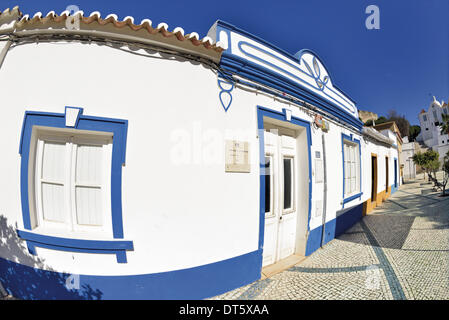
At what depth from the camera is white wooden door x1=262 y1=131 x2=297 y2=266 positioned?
3332 millimetres

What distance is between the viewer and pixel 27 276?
7.88 feet

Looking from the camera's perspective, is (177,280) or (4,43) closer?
(177,280)

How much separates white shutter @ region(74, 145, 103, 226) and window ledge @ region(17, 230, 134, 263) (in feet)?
0.89

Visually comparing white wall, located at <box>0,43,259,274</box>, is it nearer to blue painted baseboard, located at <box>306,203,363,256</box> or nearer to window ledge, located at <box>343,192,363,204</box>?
blue painted baseboard, located at <box>306,203,363,256</box>

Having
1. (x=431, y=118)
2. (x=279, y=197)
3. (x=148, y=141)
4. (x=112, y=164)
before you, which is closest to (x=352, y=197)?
(x=279, y=197)

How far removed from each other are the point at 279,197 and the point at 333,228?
7.26ft

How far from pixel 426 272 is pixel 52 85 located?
20.7 ft

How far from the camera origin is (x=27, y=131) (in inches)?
93.2

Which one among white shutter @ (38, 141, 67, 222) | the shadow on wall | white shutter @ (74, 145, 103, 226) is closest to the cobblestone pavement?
→ the shadow on wall

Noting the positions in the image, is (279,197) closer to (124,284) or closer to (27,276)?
(124,284)

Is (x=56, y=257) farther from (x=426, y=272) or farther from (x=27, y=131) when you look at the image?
(x=426, y=272)

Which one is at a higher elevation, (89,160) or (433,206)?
(89,160)

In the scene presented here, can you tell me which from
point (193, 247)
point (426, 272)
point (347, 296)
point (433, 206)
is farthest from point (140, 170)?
point (433, 206)

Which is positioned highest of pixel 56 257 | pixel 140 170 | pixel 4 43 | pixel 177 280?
pixel 4 43
